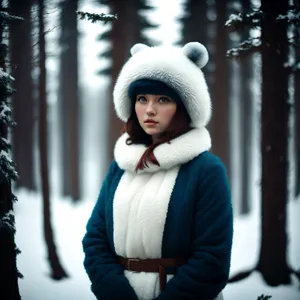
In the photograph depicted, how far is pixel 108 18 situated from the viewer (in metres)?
3.48

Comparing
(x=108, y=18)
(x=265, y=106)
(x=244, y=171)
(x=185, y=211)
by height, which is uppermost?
(x=108, y=18)

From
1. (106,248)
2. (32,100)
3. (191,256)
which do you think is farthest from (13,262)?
(32,100)

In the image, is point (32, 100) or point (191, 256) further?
point (32, 100)

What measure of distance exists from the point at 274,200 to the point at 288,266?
124 cm

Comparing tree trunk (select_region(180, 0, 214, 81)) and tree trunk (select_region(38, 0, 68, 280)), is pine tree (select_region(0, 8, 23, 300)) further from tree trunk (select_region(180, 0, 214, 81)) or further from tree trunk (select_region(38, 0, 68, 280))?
tree trunk (select_region(180, 0, 214, 81))

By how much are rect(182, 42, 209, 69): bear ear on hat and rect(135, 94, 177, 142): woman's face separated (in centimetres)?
39

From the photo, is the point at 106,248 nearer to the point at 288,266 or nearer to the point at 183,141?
the point at 183,141

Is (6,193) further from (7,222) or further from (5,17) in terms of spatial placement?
(5,17)

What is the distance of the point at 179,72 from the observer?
230 cm

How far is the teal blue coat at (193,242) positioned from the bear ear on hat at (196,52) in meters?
0.72

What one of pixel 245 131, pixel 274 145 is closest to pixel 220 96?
pixel 274 145

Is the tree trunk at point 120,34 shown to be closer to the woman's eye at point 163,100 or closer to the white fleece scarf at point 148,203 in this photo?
the woman's eye at point 163,100

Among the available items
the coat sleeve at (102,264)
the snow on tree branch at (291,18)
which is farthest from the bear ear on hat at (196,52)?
the snow on tree branch at (291,18)

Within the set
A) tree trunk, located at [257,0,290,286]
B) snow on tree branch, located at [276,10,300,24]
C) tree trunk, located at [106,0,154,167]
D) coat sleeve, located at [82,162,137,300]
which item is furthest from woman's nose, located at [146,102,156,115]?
tree trunk, located at [106,0,154,167]
